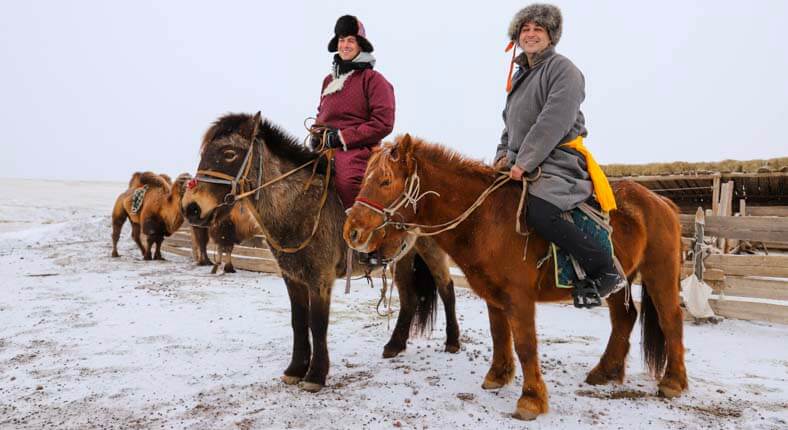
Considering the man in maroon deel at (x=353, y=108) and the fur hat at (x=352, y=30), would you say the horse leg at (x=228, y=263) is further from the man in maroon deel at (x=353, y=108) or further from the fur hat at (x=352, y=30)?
the fur hat at (x=352, y=30)

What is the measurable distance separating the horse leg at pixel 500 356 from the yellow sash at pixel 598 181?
3.84ft

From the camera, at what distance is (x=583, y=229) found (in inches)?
125

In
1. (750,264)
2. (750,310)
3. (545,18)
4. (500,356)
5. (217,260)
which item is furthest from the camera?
(217,260)

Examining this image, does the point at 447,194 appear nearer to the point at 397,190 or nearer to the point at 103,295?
the point at 397,190

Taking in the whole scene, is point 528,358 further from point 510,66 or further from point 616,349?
point 510,66

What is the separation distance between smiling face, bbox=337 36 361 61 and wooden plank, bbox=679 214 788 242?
18.0 feet

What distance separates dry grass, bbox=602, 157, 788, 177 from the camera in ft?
36.5

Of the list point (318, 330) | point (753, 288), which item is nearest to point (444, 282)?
point (318, 330)

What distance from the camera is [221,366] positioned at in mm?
4441

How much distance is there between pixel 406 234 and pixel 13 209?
29573mm

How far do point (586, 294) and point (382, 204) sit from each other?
1.51m

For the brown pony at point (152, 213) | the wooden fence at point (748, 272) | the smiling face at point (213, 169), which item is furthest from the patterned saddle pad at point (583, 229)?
the brown pony at point (152, 213)

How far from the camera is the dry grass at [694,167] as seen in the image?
1111cm

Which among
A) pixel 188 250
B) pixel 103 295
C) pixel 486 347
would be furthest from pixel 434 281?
pixel 188 250
